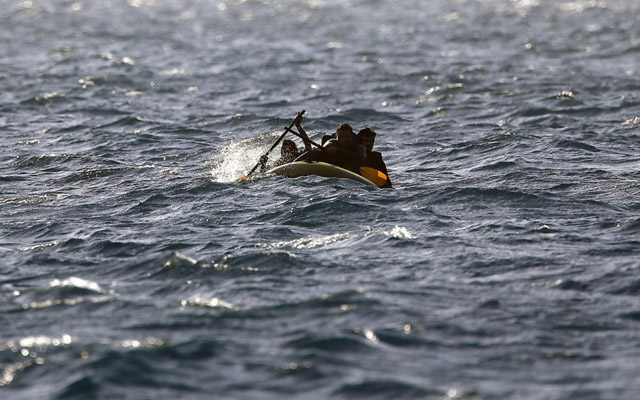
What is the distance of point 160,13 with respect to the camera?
55.5 m

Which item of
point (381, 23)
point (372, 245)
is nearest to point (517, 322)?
point (372, 245)

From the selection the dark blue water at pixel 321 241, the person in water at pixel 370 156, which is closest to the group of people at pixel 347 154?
the person in water at pixel 370 156

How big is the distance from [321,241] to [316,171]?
135 inches

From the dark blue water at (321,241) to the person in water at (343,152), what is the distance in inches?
29.4

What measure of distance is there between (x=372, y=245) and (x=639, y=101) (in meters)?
14.4

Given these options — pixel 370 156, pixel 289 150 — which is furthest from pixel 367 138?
pixel 289 150

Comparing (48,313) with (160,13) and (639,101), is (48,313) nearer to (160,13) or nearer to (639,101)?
(639,101)

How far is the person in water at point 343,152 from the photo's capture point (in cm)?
1609

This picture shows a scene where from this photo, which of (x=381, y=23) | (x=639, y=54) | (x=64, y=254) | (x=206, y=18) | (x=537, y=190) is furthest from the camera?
(x=206, y=18)

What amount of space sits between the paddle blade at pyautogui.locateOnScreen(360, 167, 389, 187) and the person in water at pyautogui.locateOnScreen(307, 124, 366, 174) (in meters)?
0.15

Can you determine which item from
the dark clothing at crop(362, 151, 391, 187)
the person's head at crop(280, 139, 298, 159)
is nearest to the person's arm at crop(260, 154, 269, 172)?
the person's head at crop(280, 139, 298, 159)

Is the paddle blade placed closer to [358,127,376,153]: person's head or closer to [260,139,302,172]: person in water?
[358,127,376,153]: person's head

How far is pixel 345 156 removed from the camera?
635 inches

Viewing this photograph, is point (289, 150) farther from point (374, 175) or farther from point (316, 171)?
point (374, 175)
